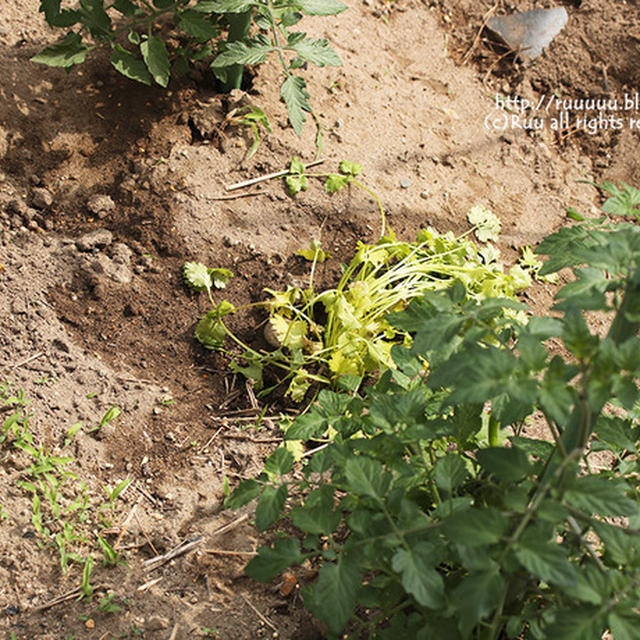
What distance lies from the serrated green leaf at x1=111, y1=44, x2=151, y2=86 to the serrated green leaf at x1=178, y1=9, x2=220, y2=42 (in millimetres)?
240

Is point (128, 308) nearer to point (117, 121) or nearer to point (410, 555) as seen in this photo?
point (117, 121)

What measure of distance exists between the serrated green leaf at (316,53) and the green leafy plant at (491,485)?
1.28 meters

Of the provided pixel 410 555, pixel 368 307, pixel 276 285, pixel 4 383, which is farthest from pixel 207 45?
pixel 410 555

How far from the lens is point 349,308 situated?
2549 mm

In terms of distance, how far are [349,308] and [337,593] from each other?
128cm

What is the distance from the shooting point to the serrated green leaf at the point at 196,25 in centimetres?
273

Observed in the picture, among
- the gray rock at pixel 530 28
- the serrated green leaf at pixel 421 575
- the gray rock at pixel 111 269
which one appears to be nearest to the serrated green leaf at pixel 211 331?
the gray rock at pixel 111 269

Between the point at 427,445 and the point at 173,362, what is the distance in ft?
3.70

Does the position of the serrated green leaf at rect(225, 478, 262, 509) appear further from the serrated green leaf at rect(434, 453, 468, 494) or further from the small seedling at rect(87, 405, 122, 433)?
the small seedling at rect(87, 405, 122, 433)

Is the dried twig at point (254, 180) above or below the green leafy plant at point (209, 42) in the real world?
below

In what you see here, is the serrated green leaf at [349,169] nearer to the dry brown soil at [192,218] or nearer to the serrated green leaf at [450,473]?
the dry brown soil at [192,218]

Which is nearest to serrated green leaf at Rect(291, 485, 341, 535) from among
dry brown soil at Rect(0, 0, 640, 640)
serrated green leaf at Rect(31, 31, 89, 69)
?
dry brown soil at Rect(0, 0, 640, 640)

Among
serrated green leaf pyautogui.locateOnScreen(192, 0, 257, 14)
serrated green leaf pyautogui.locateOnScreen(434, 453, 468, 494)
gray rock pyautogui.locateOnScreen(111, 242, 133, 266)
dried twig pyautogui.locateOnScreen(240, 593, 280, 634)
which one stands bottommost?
dried twig pyautogui.locateOnScreen(240, 593, 280, 634)

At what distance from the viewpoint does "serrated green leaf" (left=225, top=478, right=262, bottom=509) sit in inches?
64.8
